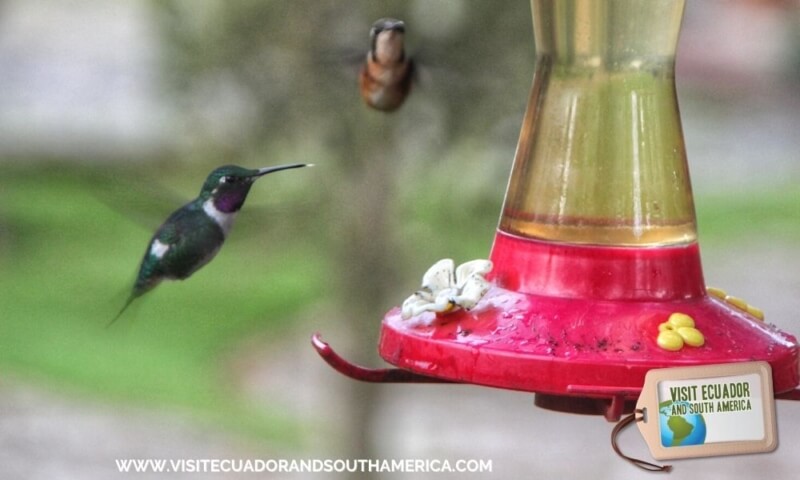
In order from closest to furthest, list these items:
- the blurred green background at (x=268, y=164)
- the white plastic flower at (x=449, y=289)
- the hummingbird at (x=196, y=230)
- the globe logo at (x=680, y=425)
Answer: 1. the globe logo at (x=680, y=425)
2. the white plastic flower at (x=449, y=289)
3. the hummingbird at (x=196, y=230)
4. the blurred green background at (x=268, y=164)

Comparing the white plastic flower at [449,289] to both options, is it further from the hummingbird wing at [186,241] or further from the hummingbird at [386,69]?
the hummingbird at [386,69]

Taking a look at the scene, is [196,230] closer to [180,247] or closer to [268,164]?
[180,247]

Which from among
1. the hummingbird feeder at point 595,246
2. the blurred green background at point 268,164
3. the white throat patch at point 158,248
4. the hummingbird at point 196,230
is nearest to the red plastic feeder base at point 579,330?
the hummingbird feeder at point 595,246

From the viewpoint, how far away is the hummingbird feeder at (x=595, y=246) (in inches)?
43.8

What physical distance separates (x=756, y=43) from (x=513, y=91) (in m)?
1.80

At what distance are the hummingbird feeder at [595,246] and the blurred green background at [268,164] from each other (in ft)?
3.04

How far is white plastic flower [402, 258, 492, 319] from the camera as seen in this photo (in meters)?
1.17

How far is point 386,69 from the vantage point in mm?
2480

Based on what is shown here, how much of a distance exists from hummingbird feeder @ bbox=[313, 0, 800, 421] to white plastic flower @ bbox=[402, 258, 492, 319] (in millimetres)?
13

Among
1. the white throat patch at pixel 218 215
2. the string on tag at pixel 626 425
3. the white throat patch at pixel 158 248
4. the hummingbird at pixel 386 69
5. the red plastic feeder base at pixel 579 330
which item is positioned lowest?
the white throat patch at pixel 158 248

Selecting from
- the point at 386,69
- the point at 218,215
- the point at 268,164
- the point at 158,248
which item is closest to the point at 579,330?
the point at 218,215

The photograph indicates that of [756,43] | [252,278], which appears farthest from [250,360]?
[756,43]

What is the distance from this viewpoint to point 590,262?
48.2 inches

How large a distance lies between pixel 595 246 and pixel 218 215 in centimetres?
90
